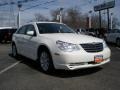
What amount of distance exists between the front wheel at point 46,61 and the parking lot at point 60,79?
0.64 ft

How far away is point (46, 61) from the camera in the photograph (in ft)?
25.4

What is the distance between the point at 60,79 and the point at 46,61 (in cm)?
101

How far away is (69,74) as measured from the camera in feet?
24.7

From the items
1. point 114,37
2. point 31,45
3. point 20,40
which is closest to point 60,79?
point 31,45

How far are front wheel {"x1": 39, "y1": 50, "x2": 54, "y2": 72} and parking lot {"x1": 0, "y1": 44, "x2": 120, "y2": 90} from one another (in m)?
0.20

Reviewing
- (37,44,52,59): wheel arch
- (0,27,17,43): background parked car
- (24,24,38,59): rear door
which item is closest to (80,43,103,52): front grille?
(37,44,52,59): wheel arch

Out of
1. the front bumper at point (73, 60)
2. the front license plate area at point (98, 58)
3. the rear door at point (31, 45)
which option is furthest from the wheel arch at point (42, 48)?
the front license plate area at point (98, 58)

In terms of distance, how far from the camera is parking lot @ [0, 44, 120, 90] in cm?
617

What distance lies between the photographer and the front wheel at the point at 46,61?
24.6 ft

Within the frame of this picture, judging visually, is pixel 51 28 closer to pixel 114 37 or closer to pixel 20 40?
pixel 20 40

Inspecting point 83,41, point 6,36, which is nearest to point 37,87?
point 83,41

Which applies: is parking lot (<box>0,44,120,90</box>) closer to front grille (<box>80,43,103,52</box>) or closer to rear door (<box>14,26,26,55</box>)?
front grille (<box>80,43,103,52</box>)

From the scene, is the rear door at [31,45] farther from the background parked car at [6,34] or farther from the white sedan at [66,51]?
the background parked car at [6,34]

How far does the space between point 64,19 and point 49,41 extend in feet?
239
